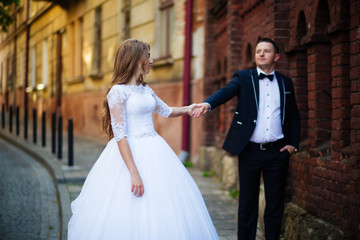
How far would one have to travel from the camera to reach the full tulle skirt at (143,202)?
3551 millimetres

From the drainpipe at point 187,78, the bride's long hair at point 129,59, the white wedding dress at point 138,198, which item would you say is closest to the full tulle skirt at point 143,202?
the white wedding dress at point 138,198

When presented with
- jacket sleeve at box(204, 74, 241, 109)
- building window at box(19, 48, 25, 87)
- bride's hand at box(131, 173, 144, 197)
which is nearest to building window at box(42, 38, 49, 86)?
building window at box(19, 48, 25, 87)

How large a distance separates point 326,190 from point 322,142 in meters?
0.56

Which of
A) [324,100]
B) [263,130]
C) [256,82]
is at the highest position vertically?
[256,82]

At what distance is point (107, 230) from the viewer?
3586mm

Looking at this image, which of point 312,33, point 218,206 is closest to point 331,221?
point 312,33

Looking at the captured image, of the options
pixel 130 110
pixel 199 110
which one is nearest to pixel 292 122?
pixel 199 110

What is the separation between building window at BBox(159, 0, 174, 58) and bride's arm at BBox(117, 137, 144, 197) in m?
9.08

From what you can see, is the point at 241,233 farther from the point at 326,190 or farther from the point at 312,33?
the point at 312,33

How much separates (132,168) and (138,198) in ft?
0.67

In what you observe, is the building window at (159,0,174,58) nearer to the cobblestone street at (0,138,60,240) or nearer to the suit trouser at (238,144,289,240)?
the cobblestone street at (0,138,60,240)

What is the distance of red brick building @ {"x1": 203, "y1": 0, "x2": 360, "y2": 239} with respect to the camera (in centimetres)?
435

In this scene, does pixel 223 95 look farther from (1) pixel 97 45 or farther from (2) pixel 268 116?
(1) pixel 97 45

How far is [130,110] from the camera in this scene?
3.76m
